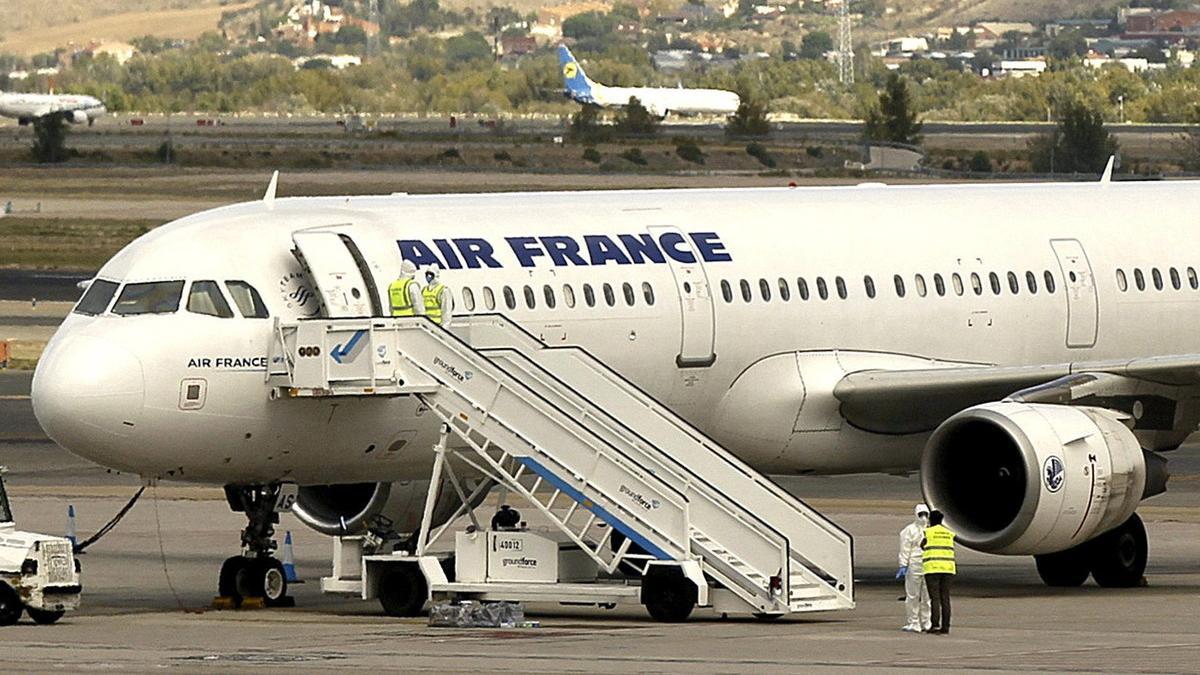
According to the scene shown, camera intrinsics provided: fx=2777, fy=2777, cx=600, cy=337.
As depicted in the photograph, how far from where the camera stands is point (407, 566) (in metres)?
30.7

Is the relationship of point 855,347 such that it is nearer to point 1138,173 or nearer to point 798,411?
point 798,411

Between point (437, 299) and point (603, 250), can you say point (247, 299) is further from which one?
point (603, 250)

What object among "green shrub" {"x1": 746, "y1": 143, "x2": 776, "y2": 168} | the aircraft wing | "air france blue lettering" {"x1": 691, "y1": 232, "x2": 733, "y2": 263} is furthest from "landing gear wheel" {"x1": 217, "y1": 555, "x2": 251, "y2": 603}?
"green shrub" {"x1": 746, "y1": 143, "x2": 776, "y2": 168}

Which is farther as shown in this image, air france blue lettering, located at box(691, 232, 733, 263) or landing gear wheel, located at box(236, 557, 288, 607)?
air france blue lettering, located at box(691, 232, 733, 263)

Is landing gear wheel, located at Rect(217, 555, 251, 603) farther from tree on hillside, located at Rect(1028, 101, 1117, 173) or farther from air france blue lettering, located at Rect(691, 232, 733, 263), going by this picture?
tree on hillside, located at Rect(1028, 101, 1117, 173)

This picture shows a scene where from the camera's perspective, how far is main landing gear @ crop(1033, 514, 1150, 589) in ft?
113

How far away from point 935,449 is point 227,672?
10708 millimetres

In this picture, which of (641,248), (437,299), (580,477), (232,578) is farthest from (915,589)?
(232,578)

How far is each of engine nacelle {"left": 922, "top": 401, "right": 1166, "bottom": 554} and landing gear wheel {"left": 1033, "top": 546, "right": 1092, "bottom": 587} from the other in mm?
2540

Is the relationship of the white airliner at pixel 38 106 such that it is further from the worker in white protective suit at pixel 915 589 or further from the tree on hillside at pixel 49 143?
the worker in white protective suit at pixel 915 589

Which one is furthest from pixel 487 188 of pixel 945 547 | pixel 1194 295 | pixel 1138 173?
pixel 945 547

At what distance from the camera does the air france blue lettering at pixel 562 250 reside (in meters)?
32.4

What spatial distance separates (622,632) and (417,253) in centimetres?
563

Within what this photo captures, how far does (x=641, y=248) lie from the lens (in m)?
33.2
